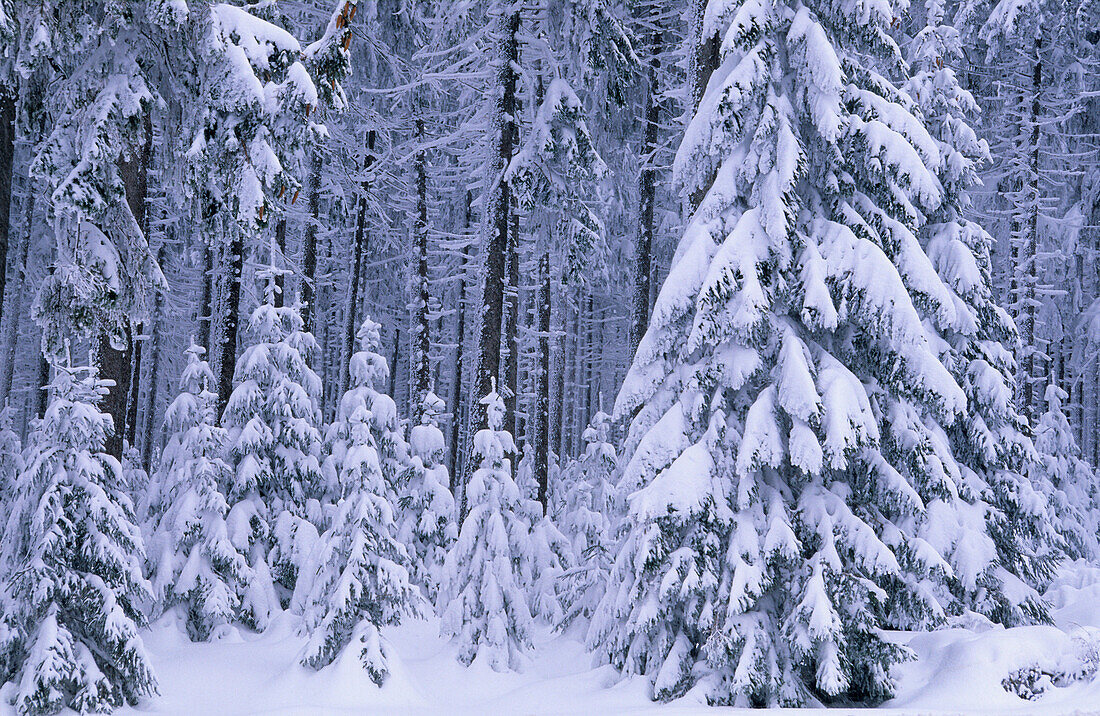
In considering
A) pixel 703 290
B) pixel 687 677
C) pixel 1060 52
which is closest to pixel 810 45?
pixel 703 290

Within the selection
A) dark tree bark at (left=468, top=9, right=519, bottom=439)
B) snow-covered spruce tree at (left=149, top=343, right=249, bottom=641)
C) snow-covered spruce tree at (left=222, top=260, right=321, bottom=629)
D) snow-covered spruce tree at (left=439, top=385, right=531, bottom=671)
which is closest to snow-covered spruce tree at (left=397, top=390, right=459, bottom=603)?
snow-covered spruce tree at (left=222, top=260, right=321, bottom=629)

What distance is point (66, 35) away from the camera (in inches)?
368

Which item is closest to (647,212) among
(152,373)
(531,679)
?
(531,679)

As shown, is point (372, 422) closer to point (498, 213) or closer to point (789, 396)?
point (498, 213)

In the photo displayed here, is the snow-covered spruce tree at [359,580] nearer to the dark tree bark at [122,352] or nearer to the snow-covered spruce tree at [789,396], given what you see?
the snow-covered spruce tree at [789,396]

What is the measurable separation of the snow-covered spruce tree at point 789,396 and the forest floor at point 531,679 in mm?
507

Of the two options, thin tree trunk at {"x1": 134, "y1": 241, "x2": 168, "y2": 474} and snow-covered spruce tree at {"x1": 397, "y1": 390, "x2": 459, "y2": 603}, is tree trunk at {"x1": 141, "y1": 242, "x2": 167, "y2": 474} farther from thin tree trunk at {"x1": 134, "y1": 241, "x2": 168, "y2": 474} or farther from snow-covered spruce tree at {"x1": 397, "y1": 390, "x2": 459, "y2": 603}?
snow-covered spruce tree at {"x1": 397, "y1": 390, "x2": 459, "y2": 603}

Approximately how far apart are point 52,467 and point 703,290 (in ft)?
23.2

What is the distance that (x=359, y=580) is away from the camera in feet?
36.3

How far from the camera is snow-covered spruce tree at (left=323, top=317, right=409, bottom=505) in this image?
14.4 meters

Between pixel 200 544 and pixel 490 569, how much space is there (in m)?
4.90

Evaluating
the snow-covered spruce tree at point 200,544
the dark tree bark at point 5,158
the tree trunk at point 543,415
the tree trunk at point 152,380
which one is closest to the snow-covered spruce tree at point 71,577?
the dark tree bark at point 5,158

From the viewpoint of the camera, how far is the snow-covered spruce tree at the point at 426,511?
1656 centimetres

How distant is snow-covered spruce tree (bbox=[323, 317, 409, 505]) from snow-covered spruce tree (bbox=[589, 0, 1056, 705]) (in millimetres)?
5185
